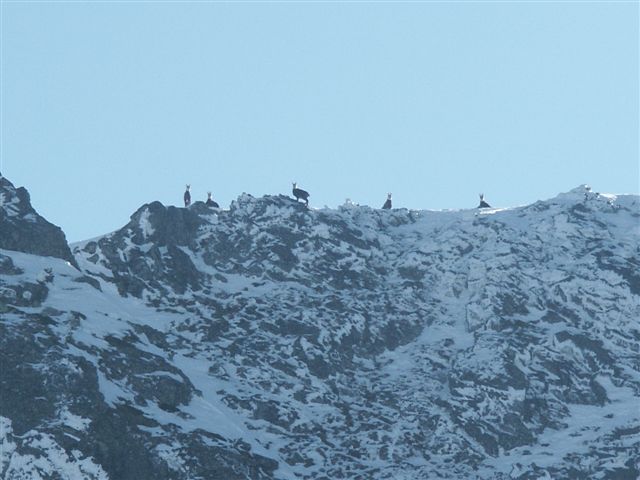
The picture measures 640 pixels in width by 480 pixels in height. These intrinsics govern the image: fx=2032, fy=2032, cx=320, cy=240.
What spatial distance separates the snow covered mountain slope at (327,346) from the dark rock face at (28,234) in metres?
1.27

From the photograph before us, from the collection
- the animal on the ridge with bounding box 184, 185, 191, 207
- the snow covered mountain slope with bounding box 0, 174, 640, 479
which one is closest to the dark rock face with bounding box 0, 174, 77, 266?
the snow covered mountain slope with bounding box 0, 174, 640, 479

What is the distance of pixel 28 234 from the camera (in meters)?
152

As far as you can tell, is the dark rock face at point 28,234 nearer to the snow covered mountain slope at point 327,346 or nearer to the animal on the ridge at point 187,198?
the snow covered mountain slope at point 327,346

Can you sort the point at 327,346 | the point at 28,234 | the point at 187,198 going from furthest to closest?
the point at 187,198 < the point at 28,234 < the point at 327,346

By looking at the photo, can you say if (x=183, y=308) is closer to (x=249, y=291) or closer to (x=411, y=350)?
(x=249, y=291)

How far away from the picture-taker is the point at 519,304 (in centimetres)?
15675

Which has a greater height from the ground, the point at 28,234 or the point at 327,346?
the point at 28,234

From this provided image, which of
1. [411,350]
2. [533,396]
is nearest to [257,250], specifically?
[411,350]

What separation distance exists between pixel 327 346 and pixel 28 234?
23885mm

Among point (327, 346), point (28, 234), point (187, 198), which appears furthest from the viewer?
point (187, 198)

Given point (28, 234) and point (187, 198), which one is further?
point (187, 198)

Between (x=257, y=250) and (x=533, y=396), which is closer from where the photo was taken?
(x=533, y=396)

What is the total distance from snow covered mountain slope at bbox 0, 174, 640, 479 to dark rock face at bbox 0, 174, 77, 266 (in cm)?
127

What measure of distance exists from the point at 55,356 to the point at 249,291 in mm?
26772
